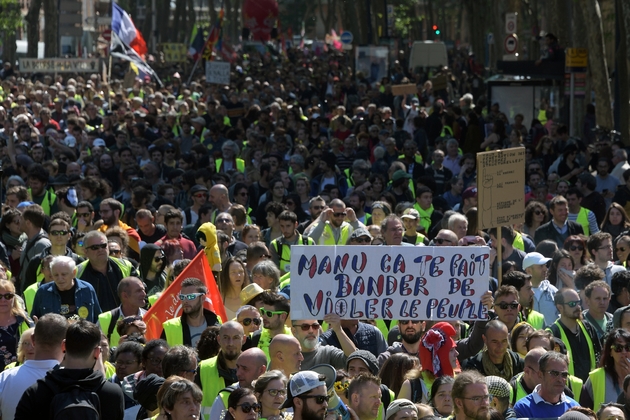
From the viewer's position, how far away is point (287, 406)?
6.17m

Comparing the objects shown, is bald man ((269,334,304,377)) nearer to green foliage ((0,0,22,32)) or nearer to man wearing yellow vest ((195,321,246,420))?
man wearing yellow vest ((195,321,246,420))

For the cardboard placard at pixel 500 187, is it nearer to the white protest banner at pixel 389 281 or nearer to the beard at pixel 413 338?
the white protest banner at pixel 389 281

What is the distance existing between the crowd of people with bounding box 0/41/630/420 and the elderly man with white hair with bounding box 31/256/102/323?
0.01 m

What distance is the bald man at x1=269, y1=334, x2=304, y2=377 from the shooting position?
6992mm

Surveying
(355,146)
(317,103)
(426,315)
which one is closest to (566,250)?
(426,315)

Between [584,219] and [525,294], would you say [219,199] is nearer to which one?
[584,219]

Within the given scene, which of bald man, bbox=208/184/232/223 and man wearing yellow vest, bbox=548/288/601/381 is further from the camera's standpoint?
bald man, bbox=208/184/232/223

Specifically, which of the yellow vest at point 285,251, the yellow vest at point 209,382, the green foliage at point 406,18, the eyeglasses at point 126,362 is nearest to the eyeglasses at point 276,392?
the yellow vest at point 209,382

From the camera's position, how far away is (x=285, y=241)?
451 inches

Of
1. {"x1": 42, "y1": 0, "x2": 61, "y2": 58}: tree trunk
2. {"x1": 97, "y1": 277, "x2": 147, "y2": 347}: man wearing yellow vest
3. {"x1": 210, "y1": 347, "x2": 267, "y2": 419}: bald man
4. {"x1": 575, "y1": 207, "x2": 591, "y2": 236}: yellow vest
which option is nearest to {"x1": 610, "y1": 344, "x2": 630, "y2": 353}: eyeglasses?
{"x1": 210, "y1": 347, "x2": 267, "y2": 419}: bald man

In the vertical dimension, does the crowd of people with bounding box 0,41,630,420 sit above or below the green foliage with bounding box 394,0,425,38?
below

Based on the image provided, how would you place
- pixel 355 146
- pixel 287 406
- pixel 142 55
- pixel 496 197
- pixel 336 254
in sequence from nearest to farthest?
pixel 287 406
pixel 336 254
pixel 496 197
pixel 355 146
pixel 142 55

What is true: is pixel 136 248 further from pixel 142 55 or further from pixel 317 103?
pixel 142 55

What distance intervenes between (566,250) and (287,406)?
16.2 ft
